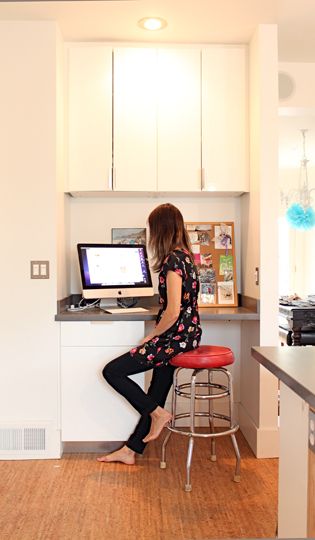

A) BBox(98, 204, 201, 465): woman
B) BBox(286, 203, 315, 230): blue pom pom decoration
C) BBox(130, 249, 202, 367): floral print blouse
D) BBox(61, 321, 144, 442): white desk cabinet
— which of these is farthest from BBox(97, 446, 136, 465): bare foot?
BBox(286, 203, 315, 230): blue pom pom decoration

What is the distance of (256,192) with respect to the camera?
3355 millimetres

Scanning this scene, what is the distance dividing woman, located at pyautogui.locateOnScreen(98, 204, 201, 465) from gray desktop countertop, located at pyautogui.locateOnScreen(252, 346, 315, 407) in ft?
3.18

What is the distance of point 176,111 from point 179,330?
1464mm

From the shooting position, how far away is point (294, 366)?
164 centimetres

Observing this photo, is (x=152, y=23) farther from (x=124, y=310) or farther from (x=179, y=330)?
(x=179, y=330)

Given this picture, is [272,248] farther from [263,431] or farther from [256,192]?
[263,431]

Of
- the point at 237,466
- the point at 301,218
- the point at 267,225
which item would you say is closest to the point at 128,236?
the point at 267,225

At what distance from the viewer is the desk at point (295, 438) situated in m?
1.48

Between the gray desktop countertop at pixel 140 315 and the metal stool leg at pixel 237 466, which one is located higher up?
the gray desktop countertop at pixel 140 315

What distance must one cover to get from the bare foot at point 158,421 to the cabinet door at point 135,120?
Result: 54.9 inches

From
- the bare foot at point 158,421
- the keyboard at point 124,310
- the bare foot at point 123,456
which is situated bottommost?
the bare foot at point 123,456

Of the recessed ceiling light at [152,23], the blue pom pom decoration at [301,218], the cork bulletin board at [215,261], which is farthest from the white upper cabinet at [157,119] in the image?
the blue pom pom decoration at [301,218]

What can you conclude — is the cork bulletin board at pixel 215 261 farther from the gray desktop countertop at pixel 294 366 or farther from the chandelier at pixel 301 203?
the chandelier at pixel 301 203

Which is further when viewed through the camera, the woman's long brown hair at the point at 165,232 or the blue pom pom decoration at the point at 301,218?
the blue pom pom decoration at the point at 301,218
